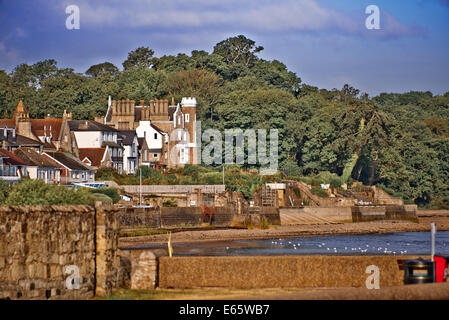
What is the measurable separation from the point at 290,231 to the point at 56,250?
197ft

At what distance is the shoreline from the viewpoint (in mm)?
65188

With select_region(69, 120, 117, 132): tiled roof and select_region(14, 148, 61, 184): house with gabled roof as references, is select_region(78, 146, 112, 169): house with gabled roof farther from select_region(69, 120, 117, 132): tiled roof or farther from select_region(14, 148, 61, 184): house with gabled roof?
select_region(14, 148, 61, 184): house with gabled roof

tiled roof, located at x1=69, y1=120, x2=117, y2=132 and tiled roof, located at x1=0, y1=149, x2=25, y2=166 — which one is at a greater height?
tiled roof, located at x1=69, y1=120, x2=117, y2=132

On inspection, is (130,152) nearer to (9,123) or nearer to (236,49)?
(9,123)

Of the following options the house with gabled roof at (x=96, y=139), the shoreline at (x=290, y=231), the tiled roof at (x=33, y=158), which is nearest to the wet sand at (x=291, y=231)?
the shoreline at (x=290, y=231)

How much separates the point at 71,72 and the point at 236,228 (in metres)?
92.2

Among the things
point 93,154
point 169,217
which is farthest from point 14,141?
point 169,217

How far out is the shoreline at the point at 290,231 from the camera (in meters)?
65.2

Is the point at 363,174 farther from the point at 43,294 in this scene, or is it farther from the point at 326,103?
the point at 43,294

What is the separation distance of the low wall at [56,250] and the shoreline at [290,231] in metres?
28.8

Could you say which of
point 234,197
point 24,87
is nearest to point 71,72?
point 24,87

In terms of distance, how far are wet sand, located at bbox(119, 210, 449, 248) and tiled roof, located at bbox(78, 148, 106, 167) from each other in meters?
29.9

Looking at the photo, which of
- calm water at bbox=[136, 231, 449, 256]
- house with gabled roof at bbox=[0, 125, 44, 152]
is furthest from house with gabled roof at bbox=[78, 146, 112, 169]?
calm water at bbox=[136, 231, 449, 256]

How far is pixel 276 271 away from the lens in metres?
28.3
